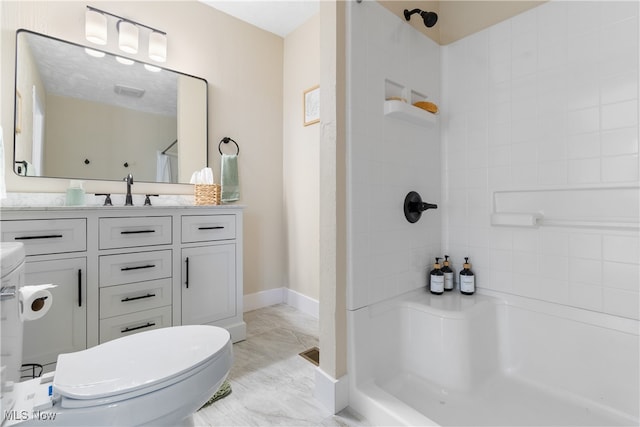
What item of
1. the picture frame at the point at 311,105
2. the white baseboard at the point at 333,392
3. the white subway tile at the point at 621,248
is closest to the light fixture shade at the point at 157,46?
the picture frame at the point at 311,105

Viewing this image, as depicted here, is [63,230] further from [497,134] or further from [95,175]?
[497,134]

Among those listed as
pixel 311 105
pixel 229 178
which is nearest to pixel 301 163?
pixel 311 105

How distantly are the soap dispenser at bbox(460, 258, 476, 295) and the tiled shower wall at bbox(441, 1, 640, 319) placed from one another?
6 centimetres

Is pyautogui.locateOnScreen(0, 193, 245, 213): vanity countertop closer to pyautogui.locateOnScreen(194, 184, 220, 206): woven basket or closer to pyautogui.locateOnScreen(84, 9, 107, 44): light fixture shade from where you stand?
pyautogui.locateOnScreen(194, 184, 220, 206): woven basket

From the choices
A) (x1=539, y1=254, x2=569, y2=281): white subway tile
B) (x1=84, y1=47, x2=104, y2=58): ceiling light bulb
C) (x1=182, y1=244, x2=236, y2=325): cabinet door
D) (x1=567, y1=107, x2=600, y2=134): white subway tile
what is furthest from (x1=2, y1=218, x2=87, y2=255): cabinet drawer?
(x1=567, y1=107, x2=600, y2=134): white subway tile

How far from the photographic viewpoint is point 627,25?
123cm

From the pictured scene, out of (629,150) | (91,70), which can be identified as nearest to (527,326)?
(629,150)

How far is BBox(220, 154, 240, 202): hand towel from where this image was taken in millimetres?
2434

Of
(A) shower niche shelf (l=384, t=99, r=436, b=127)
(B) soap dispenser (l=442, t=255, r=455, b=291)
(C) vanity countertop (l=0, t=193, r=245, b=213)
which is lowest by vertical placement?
(B) soap dispenser (l=442, t=255, r=455, b=291)

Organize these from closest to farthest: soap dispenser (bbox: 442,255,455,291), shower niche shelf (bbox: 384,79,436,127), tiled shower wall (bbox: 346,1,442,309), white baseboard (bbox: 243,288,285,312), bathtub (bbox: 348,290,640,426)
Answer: bathtub (bbox: 348,290,640,426) < tiled shower wall (bbox: 346,1,442,309) < shower niche shelf (bbox: 384,79,436,127) < soap dispenser (bbox: 442,255,455,291) < white baseboard (bbox: 243,288,285,312)

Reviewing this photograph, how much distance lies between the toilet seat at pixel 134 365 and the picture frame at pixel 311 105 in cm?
190

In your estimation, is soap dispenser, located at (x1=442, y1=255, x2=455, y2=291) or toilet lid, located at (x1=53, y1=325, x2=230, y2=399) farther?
soap dispenser, located at (x1=442, y1=255, x2=455, y2=291)

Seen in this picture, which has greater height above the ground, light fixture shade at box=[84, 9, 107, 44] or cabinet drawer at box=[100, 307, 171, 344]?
A: light fixture shade at box=[84, 9, 107, 44]

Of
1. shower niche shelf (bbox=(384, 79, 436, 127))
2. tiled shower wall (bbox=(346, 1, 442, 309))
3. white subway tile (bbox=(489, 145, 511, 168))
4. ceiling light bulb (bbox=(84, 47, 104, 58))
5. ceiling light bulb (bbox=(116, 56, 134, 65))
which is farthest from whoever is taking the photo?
ceiling light bulb (bbox=(116, 56, 134, 65))
